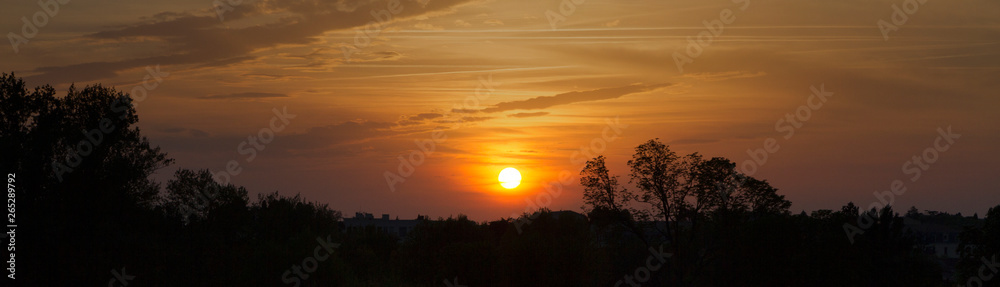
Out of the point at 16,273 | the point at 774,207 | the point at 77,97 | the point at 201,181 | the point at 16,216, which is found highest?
the point at 201,181

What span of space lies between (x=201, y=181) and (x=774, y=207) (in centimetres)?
6423

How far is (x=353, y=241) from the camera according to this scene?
373 feet

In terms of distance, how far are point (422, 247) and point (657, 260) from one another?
3009cm

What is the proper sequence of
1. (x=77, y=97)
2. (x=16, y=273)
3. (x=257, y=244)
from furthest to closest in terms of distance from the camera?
1. (x=257, y=244)
2. (x=77, y=97)
3. (x=16, y=273)

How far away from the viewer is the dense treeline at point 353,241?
5488 cm

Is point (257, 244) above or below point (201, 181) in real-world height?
below

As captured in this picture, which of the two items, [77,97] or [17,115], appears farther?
[77,97]

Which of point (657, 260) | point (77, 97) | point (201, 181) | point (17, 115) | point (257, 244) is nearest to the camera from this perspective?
point (17, 115)

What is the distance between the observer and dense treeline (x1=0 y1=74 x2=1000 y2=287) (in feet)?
180

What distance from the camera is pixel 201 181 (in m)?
101

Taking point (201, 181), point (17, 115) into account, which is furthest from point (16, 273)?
point (201, 181)

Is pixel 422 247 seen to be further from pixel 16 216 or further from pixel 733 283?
pixel 16 216

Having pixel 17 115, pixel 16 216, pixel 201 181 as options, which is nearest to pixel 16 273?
pixel 16 216

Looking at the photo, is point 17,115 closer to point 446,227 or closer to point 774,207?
point 446,227
